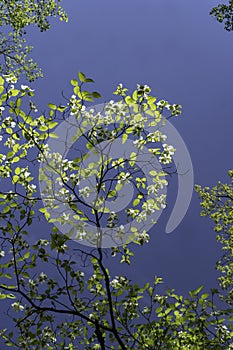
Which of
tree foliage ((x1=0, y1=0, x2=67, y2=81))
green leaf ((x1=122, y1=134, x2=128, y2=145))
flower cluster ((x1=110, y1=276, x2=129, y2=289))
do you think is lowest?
flower cluster ((x1=110, y1=276, x2=129, y2=289))

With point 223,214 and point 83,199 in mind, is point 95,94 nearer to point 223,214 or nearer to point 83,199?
point 83,199

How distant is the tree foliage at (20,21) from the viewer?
12.2 m

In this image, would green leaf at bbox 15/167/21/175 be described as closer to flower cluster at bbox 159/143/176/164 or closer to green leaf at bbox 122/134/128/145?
green leaf at bbox 122/134/128/145

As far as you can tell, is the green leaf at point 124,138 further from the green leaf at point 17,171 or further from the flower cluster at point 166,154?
the green leaf at point 17,171

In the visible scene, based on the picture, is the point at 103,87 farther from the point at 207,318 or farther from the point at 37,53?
the point at 207,318

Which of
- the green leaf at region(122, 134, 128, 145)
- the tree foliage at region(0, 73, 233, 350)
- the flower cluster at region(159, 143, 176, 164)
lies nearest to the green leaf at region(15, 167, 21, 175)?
the tree foliage at region(0, 73, 233, 350)

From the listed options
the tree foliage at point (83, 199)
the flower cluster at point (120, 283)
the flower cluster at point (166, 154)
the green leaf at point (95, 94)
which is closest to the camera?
the green leaf at point (95, 94)

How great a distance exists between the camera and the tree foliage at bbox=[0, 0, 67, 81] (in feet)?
40.1

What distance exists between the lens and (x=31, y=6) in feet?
41.5

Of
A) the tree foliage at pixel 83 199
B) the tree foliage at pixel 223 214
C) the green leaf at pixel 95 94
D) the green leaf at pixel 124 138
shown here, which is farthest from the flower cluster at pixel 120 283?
the tree foliage at pixel 223 214

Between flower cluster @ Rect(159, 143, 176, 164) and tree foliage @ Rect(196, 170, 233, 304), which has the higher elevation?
tree foliage @ Rect(196, 170, 233, 304)

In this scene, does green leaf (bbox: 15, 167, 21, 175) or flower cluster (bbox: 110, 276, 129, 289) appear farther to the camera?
flower cluster (bbox: 110, 276, 129, 289)

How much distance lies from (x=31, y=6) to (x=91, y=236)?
9.46 meters

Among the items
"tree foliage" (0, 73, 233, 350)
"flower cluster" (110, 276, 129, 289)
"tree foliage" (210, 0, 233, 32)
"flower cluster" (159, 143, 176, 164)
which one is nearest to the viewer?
"tree foliage" (0, 73, 233, 350)
